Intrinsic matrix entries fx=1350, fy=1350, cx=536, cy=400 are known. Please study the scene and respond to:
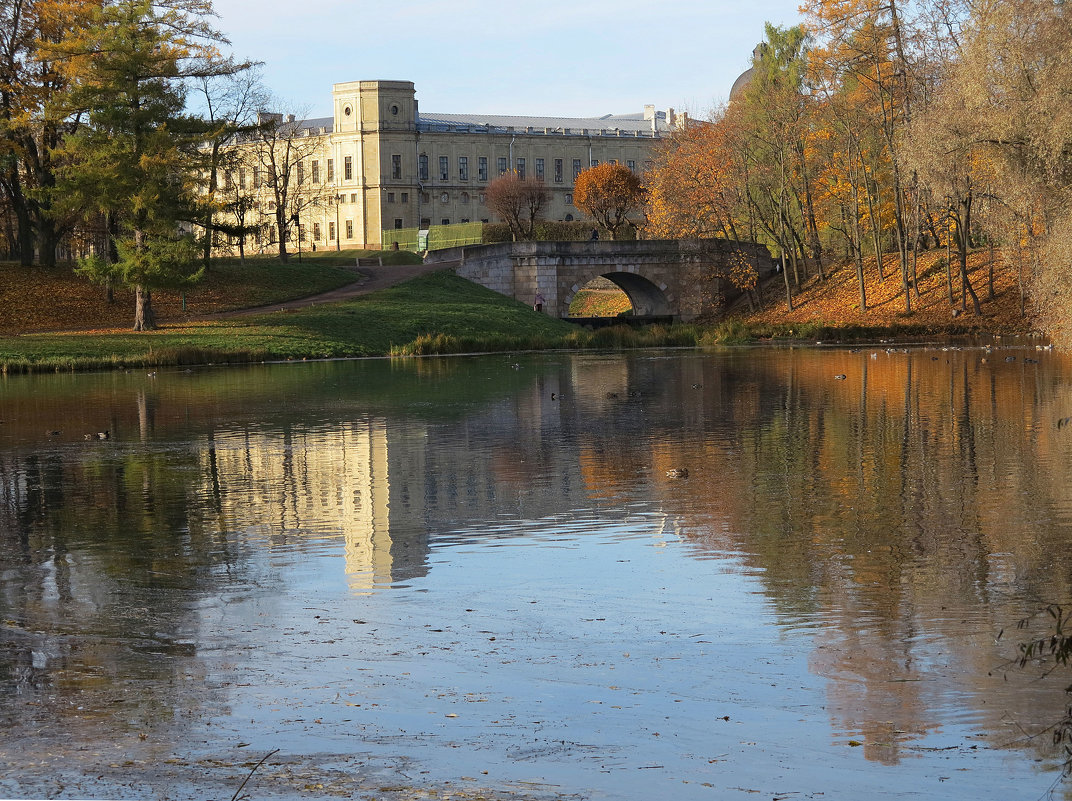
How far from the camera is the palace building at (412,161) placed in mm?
113375

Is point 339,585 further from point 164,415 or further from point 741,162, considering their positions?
point 741,162

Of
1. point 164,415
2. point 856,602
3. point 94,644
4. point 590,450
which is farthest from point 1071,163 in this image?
point 94,644

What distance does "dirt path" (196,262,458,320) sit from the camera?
54438 mm

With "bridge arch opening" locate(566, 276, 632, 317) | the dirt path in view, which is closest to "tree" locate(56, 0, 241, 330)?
the dirt path

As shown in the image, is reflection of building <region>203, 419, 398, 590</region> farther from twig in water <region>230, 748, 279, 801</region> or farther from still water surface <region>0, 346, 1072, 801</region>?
twig in water <region>230, 748, 279, 801</region>

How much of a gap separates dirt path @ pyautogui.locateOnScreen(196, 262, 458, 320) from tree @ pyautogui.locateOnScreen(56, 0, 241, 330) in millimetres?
5330

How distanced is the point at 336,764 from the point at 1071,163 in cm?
3023

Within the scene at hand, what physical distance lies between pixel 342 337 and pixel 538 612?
128 feet

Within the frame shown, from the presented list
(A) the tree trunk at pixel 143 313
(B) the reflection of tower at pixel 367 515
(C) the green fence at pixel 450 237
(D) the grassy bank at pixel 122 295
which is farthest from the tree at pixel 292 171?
(B) the reflection of tower at pixel 367 515

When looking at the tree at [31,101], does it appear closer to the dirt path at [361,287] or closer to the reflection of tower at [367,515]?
the dirt path at [361,287]

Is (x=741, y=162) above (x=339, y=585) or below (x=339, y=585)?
above

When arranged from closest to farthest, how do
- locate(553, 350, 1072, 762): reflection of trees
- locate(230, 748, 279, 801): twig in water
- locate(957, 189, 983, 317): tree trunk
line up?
locate(230, 748, 279, 801): twig in water
locate(553, 350, 1072, 762): reflection of trees
locate(957, 189, 983, 317): tree trunk

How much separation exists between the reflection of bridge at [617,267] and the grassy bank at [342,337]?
17.4 feet

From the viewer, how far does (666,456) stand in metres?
16.9
